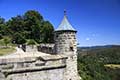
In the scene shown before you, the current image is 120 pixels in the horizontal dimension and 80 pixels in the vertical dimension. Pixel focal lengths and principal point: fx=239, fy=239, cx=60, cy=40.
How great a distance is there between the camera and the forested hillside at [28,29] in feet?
152

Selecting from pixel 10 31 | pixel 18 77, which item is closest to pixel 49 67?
pixel 18 77

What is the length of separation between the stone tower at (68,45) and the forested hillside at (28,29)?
3010cm

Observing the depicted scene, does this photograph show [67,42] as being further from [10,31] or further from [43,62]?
[10,31]

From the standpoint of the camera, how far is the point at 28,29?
49438 mm

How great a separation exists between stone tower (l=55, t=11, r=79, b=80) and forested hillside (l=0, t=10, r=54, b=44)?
3010cm

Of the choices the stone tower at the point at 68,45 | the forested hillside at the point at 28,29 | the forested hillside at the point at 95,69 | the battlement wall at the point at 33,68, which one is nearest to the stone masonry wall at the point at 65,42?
the stone tower at the point at 68,45

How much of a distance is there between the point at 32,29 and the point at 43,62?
34.2 metres

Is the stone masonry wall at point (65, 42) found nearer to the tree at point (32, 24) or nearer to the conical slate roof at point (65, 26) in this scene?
the conical slate roof at point (65, 26)

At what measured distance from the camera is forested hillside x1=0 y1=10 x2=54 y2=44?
152 ft

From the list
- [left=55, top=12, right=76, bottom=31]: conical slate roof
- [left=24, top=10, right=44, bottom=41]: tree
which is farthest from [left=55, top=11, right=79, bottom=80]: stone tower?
[left=24, top=10, right=44, bottom=41]: tree

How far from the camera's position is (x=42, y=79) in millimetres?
13680

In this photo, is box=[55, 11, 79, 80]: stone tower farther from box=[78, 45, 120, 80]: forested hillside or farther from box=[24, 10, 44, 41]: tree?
box=[24, 10, 44, 41]: tree

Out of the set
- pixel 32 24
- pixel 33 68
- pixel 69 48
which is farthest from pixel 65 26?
pixel 32 24

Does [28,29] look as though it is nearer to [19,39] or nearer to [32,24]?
[32,24]
